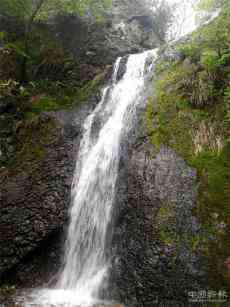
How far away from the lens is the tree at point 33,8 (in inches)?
456

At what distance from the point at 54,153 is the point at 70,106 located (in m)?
2.84

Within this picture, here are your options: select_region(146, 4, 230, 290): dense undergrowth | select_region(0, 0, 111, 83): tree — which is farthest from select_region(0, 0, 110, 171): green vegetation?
select_region(146, 4, 230, 290): dense undergrowth

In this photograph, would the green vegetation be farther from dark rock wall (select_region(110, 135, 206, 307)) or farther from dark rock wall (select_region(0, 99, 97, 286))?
dark rock wall (select_region(110, 135, 206, 307))

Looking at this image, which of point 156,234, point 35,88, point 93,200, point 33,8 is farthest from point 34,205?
point 33,8

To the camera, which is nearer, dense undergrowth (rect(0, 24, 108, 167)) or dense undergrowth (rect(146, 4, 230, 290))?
dense undergrowth (rect(146, 4, 230, 290))

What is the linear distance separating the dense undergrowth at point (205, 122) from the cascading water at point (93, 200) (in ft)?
3.86

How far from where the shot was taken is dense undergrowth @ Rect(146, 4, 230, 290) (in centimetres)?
536

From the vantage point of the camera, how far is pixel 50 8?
12.8 meters

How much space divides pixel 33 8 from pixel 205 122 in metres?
9.74

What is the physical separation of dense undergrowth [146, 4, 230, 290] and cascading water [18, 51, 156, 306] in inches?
46.3

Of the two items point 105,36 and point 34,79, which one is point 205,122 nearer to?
point 34,79

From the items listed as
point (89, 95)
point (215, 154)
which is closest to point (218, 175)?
point (215, 154)

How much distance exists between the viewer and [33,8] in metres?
12.6

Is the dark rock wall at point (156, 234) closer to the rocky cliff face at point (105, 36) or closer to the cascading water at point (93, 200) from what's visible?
the cascading water at point (93, 200)
